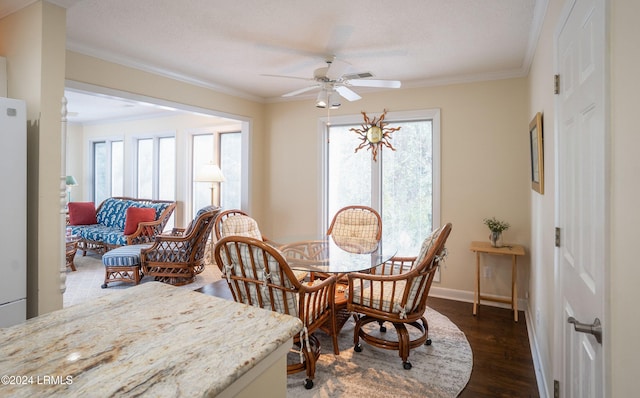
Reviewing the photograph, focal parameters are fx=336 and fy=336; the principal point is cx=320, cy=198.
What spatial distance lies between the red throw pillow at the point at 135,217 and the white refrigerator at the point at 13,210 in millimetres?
3370

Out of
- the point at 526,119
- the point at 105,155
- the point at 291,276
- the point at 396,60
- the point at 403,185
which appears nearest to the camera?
the point at 291,276

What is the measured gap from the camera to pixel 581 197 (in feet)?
Answer: 4.04

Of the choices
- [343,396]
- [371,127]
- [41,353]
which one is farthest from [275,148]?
[41,353]

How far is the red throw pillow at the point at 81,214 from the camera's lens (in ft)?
19.8

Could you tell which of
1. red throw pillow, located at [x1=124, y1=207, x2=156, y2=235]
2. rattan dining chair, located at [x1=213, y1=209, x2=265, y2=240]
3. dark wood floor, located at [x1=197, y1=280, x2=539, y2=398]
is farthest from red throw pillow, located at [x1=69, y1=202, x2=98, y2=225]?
rattan dining chair, located at [x1=213, y1=209, x2=265, y2=240]

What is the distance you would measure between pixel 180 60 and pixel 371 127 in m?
2.29

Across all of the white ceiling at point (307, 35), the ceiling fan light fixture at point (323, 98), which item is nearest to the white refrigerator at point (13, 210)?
the white ceiling at point (307, 35)

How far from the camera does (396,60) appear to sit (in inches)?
129

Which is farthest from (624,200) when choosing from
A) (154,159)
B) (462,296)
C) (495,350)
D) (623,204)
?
(154,159)

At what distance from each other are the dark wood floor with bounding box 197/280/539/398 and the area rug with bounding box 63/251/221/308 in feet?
3.05

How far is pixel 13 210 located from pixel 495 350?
3.47 m

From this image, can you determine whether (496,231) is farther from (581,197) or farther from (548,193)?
(581,197)

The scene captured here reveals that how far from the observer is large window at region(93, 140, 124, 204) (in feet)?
23.0

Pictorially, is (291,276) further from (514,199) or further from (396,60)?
(514,199)
